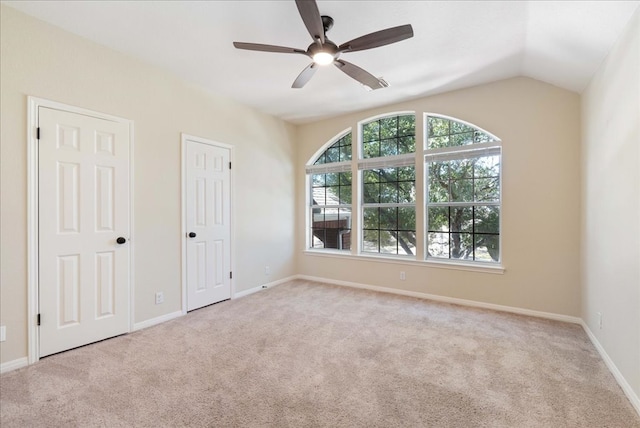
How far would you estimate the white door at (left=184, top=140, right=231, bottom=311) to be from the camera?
351 centimetres

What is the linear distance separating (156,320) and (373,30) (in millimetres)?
3578

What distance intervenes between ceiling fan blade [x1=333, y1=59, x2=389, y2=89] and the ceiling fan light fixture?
0.09 metres

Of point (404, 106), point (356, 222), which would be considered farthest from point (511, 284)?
point (404, 106)

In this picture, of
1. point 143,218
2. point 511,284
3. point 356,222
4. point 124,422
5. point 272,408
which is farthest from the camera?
point 356,222

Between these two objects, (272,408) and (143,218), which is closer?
(272,408)

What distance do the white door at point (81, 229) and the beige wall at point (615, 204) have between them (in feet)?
13.4

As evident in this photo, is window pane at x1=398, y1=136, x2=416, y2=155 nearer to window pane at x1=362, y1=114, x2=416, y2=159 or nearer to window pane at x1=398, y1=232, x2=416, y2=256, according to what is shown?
window pane at x1=362, y1=114, x2=416, y2=159

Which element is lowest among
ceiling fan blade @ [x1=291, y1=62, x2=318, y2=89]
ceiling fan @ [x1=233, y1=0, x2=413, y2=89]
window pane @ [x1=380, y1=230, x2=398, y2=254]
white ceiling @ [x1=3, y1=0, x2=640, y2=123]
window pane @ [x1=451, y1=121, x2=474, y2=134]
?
window pane @ [x1=380, y1=230, x2=398, y2=254]

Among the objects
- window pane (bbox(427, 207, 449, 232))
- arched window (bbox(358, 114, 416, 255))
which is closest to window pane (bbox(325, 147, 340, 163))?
arched window (bbox(358, 114, 416, 255))

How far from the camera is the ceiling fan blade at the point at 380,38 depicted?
189cm

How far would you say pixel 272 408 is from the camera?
1.78 m

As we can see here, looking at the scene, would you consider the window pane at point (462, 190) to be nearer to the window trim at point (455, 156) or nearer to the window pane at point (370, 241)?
the window trim at point (455, 156)

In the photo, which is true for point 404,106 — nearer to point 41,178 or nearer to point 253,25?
point 253,25

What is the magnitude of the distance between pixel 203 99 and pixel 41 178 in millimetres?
1894
